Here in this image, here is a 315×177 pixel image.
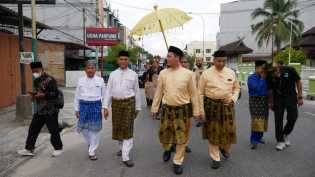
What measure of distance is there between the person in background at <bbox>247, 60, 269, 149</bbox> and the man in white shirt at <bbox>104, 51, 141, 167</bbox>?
90.2 inches

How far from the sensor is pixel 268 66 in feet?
21.5

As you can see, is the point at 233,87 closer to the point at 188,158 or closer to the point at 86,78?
the point at 188,158

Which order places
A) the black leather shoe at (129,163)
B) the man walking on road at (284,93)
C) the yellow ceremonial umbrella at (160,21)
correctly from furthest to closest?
the yellow ceremonial umbrella at (160,21) → the man walking on road at (284,93) → the black leather shoe at (129,163)

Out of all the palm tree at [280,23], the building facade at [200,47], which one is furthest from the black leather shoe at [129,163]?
the building facade at [200,47]

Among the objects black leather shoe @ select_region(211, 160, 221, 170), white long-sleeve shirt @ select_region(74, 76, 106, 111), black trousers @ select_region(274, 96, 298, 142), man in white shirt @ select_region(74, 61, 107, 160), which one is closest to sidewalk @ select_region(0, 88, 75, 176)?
man in white shirt @ select_region(74, 61, 107, 160)

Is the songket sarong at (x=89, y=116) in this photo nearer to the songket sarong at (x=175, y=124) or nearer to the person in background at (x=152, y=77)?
the songket sarong at (x=175, y=124)

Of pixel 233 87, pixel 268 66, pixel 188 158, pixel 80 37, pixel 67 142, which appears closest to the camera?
pixel 233 87

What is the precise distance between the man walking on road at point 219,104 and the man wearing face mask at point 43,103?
2.64 m

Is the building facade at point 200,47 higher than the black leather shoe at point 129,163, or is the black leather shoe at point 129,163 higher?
the building facade at point 200,47

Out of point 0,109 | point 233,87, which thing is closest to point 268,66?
point 233,87

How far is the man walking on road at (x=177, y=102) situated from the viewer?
197 inches

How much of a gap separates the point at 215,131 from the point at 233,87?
74 cm

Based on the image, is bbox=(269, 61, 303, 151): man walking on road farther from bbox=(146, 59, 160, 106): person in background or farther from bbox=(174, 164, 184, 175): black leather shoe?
bbox=(146, 59, 160, 106): person in background

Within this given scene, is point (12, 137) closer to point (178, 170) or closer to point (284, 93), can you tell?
point (178, 170)
